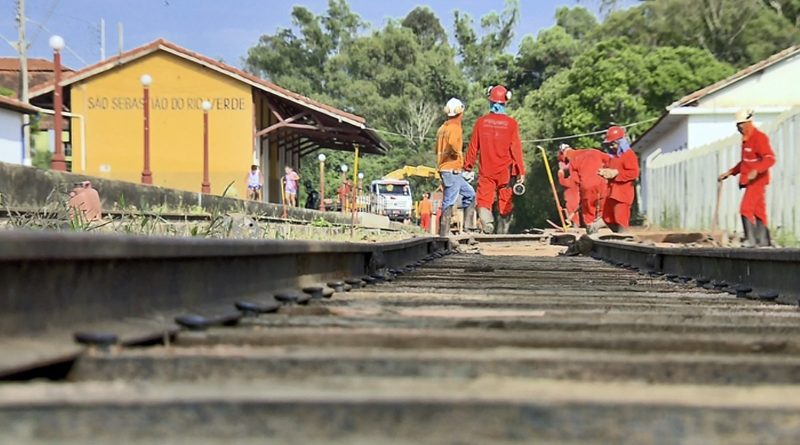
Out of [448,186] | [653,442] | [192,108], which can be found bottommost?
[653,442]

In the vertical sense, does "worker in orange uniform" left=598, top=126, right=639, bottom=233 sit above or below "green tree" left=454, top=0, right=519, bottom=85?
below

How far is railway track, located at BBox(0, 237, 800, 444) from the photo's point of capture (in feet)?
5.57

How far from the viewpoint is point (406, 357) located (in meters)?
2.21

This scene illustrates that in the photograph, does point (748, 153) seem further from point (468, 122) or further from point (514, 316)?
point (468, 122)

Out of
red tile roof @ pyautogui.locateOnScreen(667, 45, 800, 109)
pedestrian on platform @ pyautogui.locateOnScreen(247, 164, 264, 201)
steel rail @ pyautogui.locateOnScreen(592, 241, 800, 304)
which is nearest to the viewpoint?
steel rail @ pyautogui.locateOnScreen(592, 241, 800, 304)

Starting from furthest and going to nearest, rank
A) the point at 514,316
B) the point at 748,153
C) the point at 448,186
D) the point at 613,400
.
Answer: the point at 448,186
the point at 748,153
the point at 514,316
the point at 613,400

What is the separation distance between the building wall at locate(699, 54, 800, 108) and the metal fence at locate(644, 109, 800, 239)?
387cm

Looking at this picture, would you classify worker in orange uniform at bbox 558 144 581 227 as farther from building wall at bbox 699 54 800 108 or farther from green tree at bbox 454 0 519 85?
green tree at bbox 454 0 519 85

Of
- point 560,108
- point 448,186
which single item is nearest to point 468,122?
point 560,108

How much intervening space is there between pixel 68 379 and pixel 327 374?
64 centimetres

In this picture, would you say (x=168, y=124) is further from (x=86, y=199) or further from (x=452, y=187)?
(x=86, y=199)

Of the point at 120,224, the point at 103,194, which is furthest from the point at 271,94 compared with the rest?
the point at 120,224

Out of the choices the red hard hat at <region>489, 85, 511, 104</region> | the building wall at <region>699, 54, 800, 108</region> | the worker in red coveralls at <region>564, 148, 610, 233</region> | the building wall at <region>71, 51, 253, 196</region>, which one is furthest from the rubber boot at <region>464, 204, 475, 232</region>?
the building wall at <region>699, 54, 800, 108</region>

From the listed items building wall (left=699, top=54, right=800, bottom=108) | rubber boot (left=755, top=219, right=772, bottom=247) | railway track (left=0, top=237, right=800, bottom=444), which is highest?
building wall (left=699, top=54, right=800, bottom=108)
